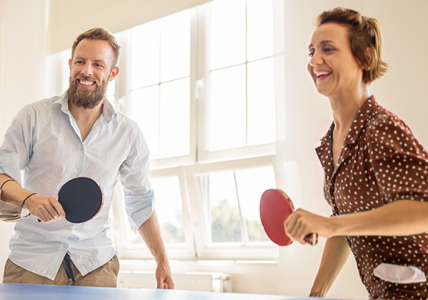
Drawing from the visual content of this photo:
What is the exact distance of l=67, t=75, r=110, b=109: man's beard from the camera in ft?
7.54

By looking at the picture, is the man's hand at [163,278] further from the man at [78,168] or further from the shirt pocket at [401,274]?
the shirt pocket at [401,274]

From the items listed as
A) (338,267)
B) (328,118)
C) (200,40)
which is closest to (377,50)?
(338,267)

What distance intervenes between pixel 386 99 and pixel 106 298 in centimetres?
194

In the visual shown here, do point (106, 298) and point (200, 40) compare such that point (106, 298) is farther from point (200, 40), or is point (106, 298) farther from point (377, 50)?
point (200, 40)

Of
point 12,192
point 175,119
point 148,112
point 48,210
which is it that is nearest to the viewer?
point 48,210

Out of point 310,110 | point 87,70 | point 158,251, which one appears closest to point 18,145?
point 87,70

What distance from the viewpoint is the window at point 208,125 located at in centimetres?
361

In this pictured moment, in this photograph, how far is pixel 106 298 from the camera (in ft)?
4.14

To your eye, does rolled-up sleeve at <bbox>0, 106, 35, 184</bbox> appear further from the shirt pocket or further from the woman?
the shirt pocket

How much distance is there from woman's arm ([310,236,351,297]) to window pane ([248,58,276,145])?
1977 millimetres

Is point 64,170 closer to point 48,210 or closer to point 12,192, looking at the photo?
point 12,192

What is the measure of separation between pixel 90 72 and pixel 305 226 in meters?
1.57

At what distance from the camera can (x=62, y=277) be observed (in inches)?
81.2

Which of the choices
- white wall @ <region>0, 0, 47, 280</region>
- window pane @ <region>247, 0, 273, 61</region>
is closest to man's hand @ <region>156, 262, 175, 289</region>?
window pane @ <region>247, 0, 273, 61</region>
